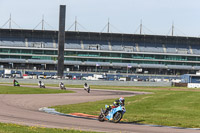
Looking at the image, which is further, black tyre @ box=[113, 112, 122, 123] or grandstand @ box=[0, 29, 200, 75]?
grandstand @ box=[0, 29, 200, 75]

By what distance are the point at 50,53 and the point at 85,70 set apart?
Result: 1476 centimetres

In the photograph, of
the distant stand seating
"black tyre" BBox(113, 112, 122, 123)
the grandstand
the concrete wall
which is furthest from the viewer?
the distant stand seating

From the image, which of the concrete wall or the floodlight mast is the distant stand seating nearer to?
the floodlight mast

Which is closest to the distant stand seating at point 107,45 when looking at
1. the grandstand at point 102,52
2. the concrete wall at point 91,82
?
the grandstand at point 102,52

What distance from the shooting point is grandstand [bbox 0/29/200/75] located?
453ft

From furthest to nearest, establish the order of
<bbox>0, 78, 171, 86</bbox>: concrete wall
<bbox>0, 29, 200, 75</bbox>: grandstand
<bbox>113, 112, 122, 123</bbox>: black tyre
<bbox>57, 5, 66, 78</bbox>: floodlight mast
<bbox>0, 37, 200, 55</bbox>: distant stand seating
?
1. <bbox>0, 37, 200, 55</bbox>: distant stand seating
2. <bbox>0, 29, 200, 75</bbox>: grandstand
3. <bbox>57, 5, 66, 78</bbox>: floodlight mast
4. <bbox>0, 78, 171, 86</bbox>: concrete wall
5. <bbox>113, 112, 122, 123</bbox>: black tyre

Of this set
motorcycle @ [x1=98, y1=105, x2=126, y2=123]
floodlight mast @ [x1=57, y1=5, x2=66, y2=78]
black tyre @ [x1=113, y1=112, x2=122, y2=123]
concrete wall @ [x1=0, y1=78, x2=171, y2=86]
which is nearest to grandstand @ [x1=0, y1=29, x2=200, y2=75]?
floodlight mast @ [x1=57, y1=5, x2=66, y2=78]

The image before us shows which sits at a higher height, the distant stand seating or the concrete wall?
the distant stand seating

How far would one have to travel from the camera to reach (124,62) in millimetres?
143250

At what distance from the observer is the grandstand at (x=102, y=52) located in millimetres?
138125

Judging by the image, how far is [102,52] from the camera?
463 feet

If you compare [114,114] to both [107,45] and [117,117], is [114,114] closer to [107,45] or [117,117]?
[117,117]

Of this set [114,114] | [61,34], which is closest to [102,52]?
[61,34]

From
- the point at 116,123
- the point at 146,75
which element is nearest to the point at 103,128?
the point at 116,123
